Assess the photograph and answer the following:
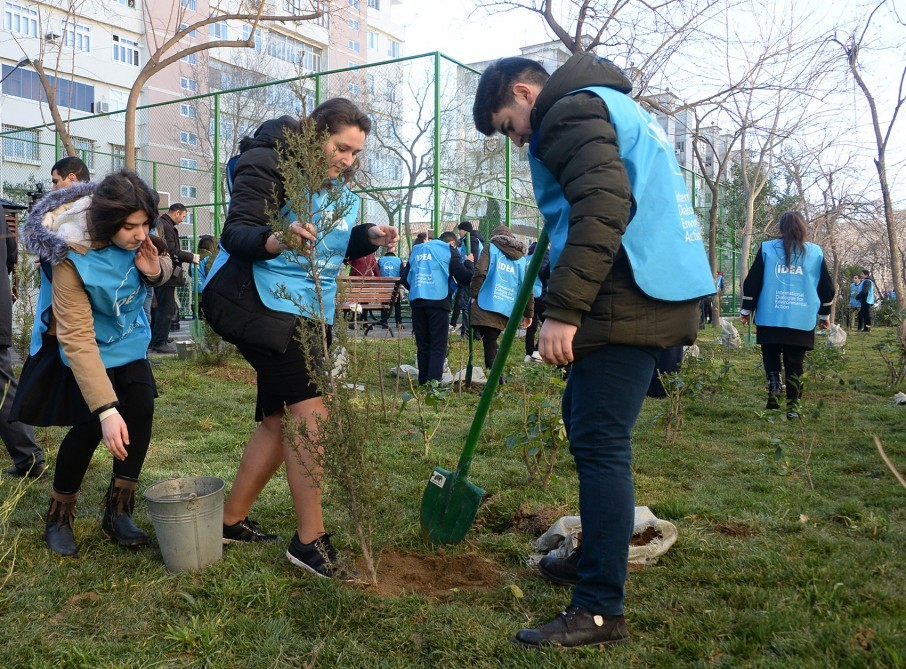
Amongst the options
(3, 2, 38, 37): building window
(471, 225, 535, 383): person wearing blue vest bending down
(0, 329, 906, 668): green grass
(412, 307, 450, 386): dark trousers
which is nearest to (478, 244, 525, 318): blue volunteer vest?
(471, 225, 535, 383): person wearing blue vest bending down

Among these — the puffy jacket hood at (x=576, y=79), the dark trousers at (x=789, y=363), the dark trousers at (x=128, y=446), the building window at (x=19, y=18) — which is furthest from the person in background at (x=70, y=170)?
the building window at (x=19, y=18)

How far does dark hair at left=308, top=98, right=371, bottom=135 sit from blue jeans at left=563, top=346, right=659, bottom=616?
116 centimetres

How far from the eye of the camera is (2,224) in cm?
437

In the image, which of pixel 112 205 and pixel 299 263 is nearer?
pixel 299 263

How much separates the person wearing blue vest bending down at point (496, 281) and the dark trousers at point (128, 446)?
4.49 m

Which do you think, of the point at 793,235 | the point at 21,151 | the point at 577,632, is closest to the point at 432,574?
the point at 577,632

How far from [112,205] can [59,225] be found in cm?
22

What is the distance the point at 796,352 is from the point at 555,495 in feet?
10.6

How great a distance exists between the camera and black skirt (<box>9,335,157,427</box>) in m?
2.88

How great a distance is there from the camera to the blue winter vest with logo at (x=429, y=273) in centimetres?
750

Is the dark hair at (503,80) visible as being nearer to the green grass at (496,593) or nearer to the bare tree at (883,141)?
the green grass at (496,593)

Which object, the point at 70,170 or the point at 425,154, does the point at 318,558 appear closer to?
the point at 70,170

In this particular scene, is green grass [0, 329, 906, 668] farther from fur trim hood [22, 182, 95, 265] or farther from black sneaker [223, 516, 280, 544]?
fur trim hood [22, 182, 95, 265]

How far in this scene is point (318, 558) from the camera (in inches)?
105
